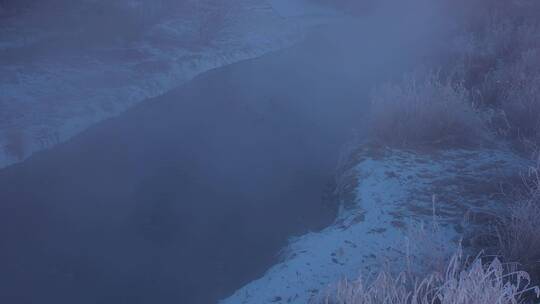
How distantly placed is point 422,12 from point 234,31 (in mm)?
5503

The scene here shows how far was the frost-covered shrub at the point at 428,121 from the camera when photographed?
6.24 meters

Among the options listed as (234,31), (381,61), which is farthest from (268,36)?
(381,61)

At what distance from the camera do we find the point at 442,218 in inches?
188

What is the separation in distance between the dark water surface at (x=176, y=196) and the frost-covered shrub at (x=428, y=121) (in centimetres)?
88

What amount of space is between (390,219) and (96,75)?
5.36 metres

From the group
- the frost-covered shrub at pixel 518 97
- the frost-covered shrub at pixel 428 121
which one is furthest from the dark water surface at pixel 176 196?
the frost-covered shrub at pixel 518 97

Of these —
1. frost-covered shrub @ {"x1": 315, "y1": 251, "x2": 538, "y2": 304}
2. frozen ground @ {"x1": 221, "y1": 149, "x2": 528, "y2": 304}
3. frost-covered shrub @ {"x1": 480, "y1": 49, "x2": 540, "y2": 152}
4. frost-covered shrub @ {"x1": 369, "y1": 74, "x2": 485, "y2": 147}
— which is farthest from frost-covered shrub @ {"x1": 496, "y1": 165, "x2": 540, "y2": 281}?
frost-covered shrub @ {"x1": 369, "y1": 74, "x2": 485, "y2": 147}

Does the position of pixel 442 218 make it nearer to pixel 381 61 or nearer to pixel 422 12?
pixel 381 61

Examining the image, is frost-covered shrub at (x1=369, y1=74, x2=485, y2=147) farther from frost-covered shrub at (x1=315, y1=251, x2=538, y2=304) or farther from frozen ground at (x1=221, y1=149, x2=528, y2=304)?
frost-covered shrub at (x1=315, y1=251, x2=538, y2=304)

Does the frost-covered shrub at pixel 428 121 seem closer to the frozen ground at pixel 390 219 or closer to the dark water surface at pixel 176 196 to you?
the frozen ground at pixel 390 219

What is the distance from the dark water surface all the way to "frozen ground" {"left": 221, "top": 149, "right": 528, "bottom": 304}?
46cm

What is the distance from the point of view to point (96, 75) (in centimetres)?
826

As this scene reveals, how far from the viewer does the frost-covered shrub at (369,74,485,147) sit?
6242 mm

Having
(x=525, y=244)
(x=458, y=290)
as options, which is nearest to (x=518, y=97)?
(x=525, y=244)
